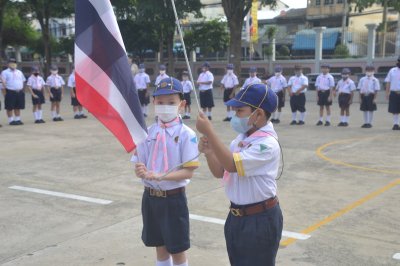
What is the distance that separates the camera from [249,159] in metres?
2.89

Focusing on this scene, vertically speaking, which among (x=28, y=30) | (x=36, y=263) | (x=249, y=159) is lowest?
(x=36, y=263)

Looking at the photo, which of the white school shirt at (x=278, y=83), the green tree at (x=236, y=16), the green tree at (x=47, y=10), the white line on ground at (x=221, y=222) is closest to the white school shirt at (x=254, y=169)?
the white line on ground at (x=221, y=222)

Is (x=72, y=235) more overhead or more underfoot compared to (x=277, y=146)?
more underfoot

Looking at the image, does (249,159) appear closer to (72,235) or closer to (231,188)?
(231,188)

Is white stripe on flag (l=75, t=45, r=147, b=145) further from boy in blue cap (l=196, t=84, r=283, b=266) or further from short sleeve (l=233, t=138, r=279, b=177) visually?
short sleeve (l=233, t=138, r=279, b=177)

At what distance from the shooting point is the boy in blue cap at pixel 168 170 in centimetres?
366

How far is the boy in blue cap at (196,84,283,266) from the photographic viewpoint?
2971 mm

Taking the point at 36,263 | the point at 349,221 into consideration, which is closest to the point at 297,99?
the point at 349,221

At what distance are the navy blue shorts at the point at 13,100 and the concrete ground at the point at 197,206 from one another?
12.4ft

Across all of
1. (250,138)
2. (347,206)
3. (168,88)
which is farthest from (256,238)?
(347,206)

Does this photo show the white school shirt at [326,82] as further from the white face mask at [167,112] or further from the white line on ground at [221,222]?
the white face mask at [167,112]

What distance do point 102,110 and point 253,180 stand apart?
1357 millimetres

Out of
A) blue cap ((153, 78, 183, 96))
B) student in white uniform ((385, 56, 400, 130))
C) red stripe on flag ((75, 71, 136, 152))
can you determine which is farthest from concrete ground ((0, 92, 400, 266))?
student in white uniform ((385, 56, 400, 130))

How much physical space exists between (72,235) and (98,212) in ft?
2.75
